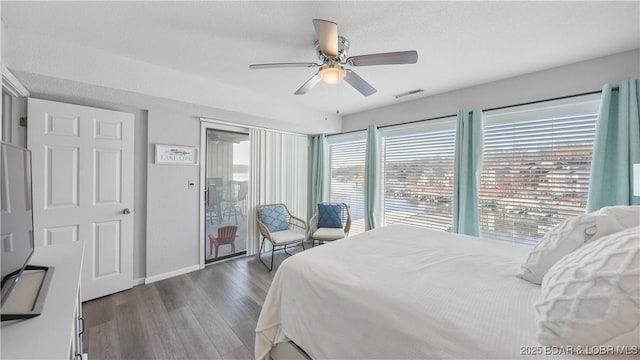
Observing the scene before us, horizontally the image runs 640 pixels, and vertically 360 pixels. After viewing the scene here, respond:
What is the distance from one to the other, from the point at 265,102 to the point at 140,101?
4.46 feet

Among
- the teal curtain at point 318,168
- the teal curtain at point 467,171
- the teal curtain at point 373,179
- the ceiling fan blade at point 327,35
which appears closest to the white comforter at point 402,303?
the teal curtain at point 467,171

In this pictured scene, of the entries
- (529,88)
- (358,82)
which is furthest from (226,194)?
(529,88)

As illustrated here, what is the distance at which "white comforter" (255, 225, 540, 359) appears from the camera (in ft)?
3.00

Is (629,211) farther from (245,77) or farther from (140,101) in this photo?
(140,101)

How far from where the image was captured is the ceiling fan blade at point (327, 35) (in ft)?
4.58

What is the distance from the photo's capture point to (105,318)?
2105mm

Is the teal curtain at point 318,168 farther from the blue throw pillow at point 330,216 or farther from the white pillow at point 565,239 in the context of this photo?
the white pillow at point 565,239

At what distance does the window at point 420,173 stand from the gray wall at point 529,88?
8.0 inches

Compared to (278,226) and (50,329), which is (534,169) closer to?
(278,226)

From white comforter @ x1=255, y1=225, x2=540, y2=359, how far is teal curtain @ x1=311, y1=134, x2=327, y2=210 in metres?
2.63

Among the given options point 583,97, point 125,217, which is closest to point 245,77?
point 125,217

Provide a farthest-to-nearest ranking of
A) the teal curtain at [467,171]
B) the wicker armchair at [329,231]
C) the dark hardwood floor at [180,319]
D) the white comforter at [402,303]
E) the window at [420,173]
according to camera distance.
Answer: the wicker armchair at [329,231]
the window at [420,173]
the teal curtain at [467,171]
the dark hardwood floor at [180,319]
the white comforter at [402,303]

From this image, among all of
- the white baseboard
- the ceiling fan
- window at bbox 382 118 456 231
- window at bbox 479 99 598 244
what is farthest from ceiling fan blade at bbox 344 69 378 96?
the white baseboard

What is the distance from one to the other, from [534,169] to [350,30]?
2411mm
